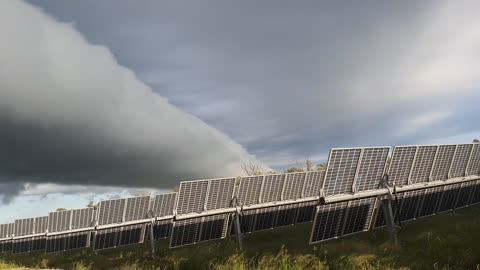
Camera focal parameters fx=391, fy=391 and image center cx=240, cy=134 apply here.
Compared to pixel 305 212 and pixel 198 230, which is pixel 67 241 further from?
pixel 305 212

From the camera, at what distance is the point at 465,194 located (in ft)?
72.4

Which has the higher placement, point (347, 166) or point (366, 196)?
point (347, 166)

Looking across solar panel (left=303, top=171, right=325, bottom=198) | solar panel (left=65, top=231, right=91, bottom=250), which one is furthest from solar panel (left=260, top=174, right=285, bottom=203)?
solar panel (left=65, top=231, right=91, bottom=250)

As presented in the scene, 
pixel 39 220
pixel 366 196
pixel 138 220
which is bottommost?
pixel 39 220

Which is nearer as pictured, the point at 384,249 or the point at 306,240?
the point at 384,249

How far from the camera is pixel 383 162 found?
682 inches

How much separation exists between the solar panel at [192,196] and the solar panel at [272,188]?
3.98 m

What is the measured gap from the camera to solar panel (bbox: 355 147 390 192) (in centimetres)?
1659

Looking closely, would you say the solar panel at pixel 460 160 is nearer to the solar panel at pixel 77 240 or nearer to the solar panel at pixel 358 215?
the solar panel at pixel 358 215

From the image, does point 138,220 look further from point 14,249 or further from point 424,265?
point 14,249

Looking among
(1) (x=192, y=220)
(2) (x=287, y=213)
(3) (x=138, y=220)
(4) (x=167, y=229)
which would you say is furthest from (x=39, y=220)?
(2) (x=287, y=213)

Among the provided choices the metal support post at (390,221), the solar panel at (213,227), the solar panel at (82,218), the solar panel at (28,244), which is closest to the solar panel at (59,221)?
the solar panel at (82,218)

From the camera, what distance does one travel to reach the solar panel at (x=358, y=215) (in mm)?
16594

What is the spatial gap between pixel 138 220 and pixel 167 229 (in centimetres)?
1110
